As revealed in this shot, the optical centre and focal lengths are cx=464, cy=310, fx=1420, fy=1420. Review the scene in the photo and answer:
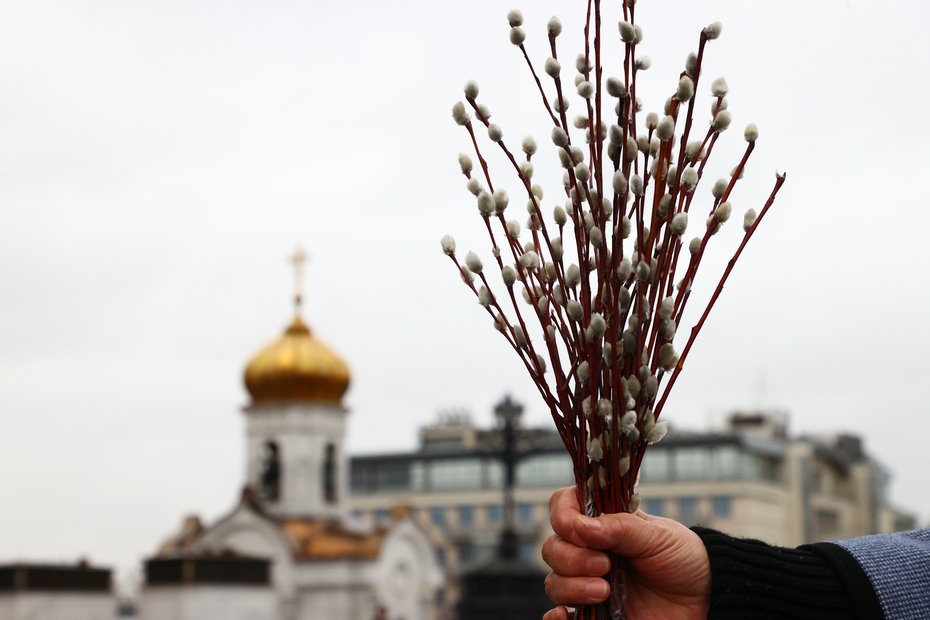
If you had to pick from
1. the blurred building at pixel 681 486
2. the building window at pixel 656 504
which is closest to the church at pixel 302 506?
the blurred building at pixel 681 486

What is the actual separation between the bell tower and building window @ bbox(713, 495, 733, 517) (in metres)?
34.1

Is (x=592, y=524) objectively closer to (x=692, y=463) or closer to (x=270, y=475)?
(x=270, y=475)

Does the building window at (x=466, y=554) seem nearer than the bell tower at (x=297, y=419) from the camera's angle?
No

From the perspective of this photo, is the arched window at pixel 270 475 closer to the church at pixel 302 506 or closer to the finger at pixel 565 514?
the church at pixel 302 506

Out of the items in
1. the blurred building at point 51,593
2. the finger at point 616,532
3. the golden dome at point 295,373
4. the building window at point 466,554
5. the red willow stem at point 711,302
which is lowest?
the building window at point 466,554

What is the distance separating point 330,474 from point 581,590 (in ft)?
99.6

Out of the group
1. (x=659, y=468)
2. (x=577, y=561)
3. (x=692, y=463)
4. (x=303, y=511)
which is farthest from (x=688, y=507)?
(x=577, y=561)

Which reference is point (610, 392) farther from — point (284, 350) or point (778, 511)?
point (778, 511)

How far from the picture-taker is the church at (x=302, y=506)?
31656mm

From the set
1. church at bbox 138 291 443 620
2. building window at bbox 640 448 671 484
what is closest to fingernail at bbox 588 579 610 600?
church at bbox 138 291 443 620

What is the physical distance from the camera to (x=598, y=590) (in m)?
2.68

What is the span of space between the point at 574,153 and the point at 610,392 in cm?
47

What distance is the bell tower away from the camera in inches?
1259

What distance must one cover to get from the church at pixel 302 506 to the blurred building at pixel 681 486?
28.1 meters
